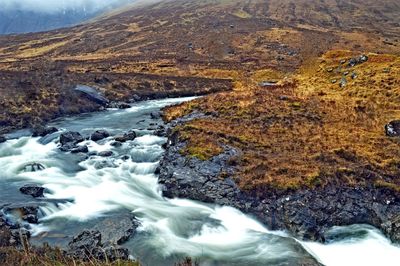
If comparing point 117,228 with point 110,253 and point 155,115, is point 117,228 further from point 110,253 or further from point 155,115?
point 155,115

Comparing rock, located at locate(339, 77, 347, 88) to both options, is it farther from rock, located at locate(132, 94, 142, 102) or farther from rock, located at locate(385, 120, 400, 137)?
rock, located at locate(132, 94, 142, 102)

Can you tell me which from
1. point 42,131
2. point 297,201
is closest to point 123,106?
point 42,131

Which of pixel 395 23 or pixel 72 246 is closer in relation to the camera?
pixel 72 246

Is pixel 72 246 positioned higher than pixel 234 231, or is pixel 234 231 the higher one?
pixel 72 246

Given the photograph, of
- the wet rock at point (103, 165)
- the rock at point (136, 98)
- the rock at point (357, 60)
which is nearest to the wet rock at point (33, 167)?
the wet rock at point (103, 165)

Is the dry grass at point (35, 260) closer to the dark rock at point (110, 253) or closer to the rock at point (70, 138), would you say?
the dark rock at point (110, 253)

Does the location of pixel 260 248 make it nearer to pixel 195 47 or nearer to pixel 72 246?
pixel 72 246

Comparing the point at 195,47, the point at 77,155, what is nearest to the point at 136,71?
the point at 195,47
